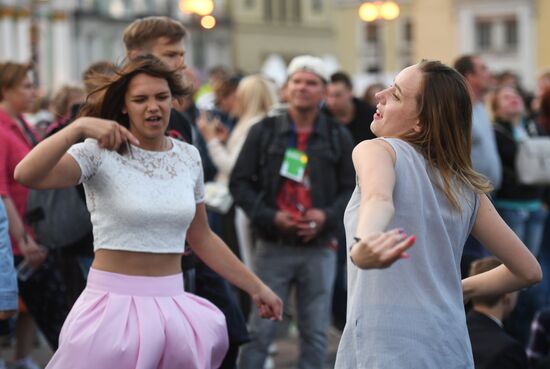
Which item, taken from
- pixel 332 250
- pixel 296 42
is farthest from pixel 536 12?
pixel 332 250

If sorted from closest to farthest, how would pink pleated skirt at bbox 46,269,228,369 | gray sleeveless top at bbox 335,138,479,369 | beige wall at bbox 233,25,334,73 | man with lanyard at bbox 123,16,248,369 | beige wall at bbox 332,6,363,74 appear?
gray sleeveless top at bbox 335,138,479,369 < pink pleated skirt at bbox 46,269,228,369 < man with lanyard at bbox 123,16,248,369 < beige wall at bbox 332,6,363,74 < beige wall at bbox 233,25,334,73

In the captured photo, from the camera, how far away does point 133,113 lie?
5.00m

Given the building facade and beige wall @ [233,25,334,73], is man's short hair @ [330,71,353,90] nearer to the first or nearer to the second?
the building facade

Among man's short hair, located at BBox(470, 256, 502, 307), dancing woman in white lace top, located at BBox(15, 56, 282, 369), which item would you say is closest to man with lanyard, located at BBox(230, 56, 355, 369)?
man's short hair, located at BBox(470, 256, 502, 307)

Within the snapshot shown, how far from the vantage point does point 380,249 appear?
336 centimetres

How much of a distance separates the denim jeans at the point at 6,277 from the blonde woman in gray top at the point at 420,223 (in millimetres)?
1755

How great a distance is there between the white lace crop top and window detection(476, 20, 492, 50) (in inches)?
2383

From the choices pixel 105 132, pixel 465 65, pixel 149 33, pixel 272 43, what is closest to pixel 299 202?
pixel 149 33

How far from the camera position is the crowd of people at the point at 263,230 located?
398 cm

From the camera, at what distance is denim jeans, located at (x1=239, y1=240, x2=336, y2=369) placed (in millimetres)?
7441

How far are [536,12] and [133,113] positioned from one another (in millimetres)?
59033

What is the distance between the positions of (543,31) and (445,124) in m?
59.2

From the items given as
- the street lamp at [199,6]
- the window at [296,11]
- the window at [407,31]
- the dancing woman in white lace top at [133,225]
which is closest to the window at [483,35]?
the window at [407,31]

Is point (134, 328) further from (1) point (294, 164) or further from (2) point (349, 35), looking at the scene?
(2) point (349, 35)
